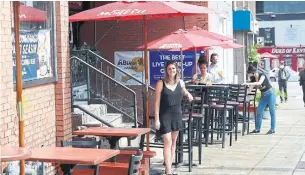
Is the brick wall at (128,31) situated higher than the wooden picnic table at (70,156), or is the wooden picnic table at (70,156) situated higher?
Result: the brick wall at (128,31)

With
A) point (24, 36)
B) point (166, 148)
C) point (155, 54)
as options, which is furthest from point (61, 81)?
point (155, 54)

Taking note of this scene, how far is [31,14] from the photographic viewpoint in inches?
311

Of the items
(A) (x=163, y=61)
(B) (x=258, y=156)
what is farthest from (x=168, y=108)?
(A) (x=163, y=61)

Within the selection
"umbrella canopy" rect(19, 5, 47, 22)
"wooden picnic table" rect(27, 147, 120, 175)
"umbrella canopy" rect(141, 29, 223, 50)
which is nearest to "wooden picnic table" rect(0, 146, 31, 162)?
"wooden picnic table" rect(27, 147, 120, 175)

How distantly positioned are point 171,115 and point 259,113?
5856 millimetres

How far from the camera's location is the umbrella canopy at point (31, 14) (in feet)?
24.9

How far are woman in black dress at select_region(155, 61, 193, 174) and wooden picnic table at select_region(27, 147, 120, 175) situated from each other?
261cm

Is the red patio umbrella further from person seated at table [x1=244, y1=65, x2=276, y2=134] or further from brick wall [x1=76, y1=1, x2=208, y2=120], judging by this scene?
brick wall [x1=76, y1=1, x2=208, y2=120]

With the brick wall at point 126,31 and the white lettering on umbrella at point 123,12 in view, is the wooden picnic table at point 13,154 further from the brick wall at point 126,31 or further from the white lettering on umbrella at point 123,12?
the brick wall at point 126,31

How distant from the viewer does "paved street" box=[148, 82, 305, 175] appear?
947 centimetres

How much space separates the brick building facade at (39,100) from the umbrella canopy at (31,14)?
28 cm

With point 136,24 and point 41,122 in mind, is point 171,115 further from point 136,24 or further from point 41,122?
point 136,24

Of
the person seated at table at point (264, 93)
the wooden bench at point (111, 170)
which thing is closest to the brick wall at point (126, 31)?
the person seated at table at point (264, 93)

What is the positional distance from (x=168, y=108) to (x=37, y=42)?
6.55 feet
